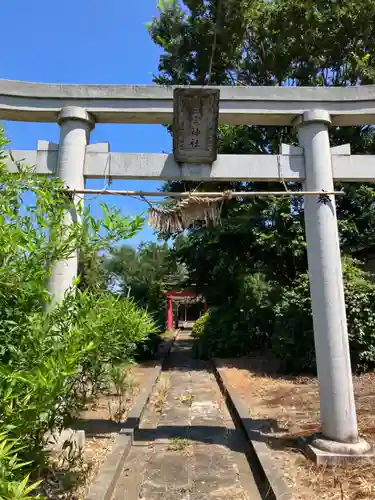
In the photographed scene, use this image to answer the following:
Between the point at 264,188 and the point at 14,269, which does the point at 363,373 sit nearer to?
the point at 264,188

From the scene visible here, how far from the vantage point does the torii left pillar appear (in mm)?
4902

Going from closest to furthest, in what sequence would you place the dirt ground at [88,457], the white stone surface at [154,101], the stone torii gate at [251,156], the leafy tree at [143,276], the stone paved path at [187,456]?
the dirt ground at [88,457] → the stone paved path at [187,456] → the stone torii gate at [251,156] → the white stone surface at [154,101] → the leafy tree at [143,276]

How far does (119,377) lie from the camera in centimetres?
803

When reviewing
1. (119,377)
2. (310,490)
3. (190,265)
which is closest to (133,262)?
(190,265)

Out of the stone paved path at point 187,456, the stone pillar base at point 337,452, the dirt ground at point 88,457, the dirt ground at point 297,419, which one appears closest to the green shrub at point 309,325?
the dirt ground at point 297,419

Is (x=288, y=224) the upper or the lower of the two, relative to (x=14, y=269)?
upper

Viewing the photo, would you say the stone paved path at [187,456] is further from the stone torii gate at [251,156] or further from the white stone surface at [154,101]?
the white stone surface at [154,101]

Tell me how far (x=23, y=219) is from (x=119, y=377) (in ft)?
18.9

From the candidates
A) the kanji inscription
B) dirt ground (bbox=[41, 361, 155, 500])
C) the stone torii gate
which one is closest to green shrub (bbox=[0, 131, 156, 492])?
dirt ground (bbox=[41, 361, 155, 500])

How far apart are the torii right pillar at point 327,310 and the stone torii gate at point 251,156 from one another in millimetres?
12

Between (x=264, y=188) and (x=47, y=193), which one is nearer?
(x=47, y=193)

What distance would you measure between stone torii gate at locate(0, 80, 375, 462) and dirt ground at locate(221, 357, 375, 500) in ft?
2.06

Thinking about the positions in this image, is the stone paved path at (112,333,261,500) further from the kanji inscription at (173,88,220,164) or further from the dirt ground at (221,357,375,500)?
the kanji inscription at (173,88,220,164)

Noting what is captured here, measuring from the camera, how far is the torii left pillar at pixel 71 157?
4.90 m
